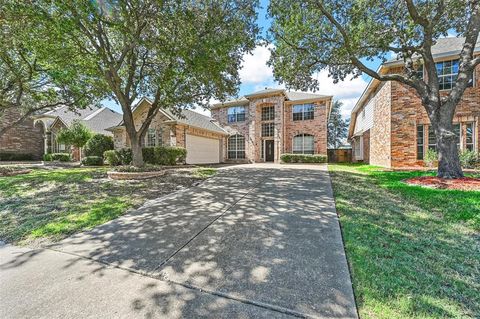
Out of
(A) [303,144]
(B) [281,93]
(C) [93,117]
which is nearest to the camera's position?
(B) [281,93]

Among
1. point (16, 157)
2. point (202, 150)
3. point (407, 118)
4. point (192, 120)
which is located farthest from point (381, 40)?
point (16, 157)

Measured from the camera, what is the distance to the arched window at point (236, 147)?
22.8 m

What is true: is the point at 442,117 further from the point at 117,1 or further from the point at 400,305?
the point at 117,1

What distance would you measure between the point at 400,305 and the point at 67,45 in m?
11.8

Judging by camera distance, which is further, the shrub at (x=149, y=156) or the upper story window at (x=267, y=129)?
the upper story window at (x=267, y=129)

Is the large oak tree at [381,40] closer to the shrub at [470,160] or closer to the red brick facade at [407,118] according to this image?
the red brick facade at [407,118]

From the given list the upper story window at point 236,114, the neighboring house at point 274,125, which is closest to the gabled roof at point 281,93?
the neighboring house at point 274,125

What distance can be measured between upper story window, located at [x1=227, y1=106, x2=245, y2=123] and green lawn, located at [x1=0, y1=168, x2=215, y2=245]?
49.2 feet

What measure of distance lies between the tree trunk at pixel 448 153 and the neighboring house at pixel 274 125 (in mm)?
12314

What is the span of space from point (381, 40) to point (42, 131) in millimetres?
34898

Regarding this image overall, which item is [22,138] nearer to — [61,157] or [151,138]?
[61,157]

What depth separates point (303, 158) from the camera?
19.5m

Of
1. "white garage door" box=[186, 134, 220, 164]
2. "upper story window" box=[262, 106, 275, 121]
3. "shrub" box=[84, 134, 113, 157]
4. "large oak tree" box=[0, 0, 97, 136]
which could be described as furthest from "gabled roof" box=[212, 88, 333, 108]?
"large oak tree" box=[0, 0, 97, 136]

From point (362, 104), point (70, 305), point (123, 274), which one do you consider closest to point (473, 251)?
point (123, 274)
